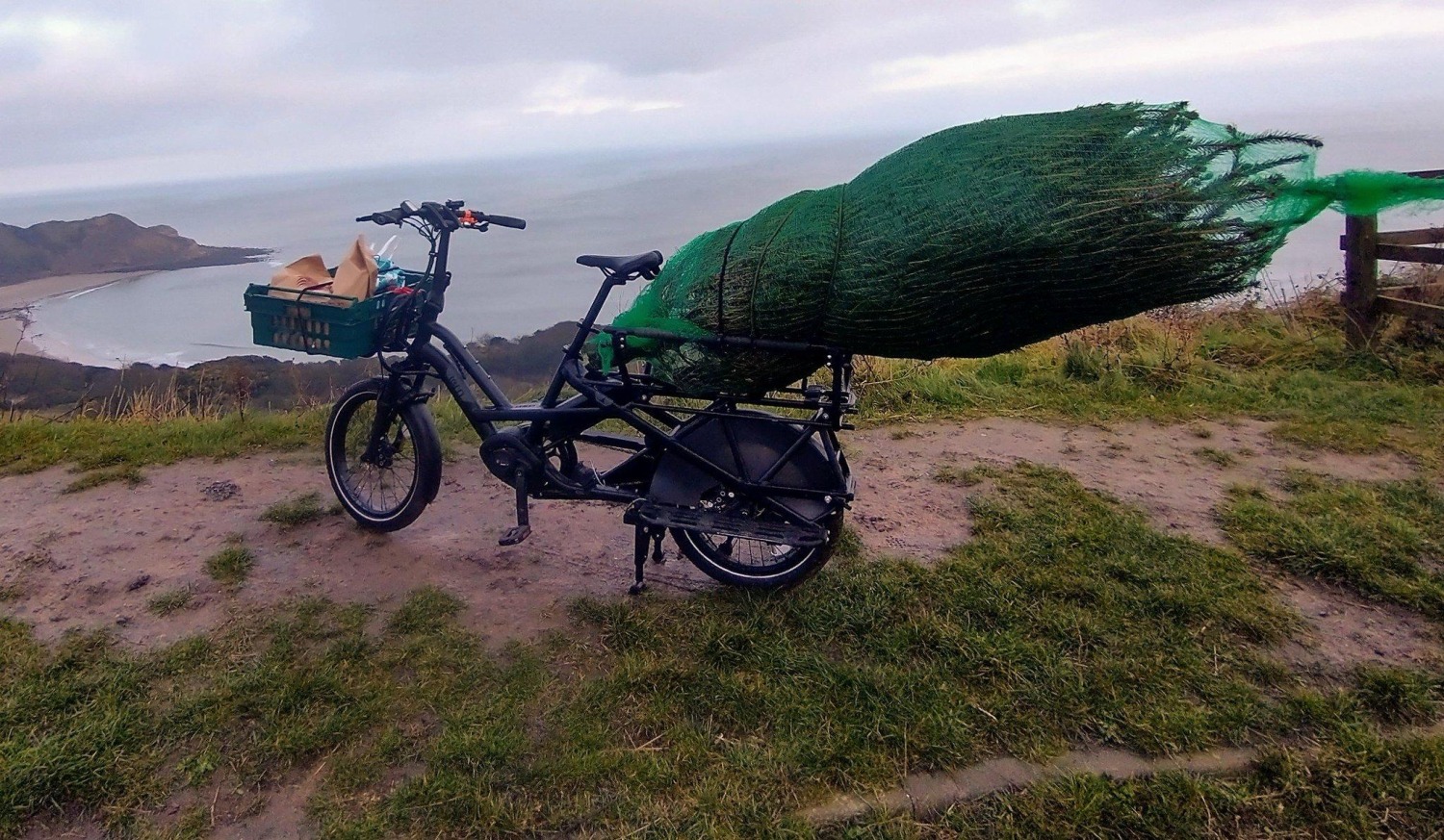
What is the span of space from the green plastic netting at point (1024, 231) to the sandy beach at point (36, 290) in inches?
799

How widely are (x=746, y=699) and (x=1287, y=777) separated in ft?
5.21

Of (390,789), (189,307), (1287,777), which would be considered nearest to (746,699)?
(390,789)

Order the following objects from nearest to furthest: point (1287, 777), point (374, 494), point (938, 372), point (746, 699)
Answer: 1. point (1287, 777)
2. point (746, 699)
3. point (374, 494)
4. point (938, 372)

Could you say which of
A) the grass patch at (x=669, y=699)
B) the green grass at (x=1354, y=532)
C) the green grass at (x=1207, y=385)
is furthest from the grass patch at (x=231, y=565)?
the green grass at (x=1354, y=532)

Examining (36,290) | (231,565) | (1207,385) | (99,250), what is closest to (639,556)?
(231,565)

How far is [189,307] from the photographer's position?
1841 centimetres

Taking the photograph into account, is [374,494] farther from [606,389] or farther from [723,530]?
[723,530]

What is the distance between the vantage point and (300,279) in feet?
12.3

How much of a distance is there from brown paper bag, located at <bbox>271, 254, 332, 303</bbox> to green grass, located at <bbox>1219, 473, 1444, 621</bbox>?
432cm

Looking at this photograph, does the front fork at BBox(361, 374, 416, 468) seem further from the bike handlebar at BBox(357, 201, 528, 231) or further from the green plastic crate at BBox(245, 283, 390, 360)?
the bike handlebar at BBox(357, 201, 528, 231)

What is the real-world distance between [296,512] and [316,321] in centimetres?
125

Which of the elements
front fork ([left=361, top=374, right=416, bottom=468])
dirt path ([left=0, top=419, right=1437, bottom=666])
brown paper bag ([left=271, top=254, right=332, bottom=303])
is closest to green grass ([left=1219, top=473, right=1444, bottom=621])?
dirt path ([left=0, top=419, right=1437, bottom=666])

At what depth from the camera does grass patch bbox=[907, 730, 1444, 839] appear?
2232mm

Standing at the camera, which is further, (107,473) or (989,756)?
(107,473)
